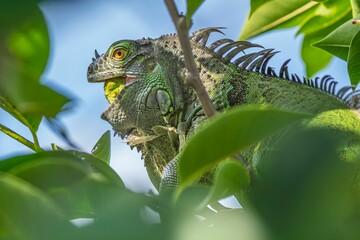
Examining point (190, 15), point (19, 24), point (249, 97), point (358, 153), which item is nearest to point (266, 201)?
point (19, 24)

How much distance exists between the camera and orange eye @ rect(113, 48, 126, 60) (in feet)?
12.7

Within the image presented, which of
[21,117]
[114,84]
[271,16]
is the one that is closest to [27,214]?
[21,117]

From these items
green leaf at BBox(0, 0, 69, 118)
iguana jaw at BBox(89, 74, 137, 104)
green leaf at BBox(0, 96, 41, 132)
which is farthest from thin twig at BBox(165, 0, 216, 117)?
iguana jaw at BBox(89, 74, 137, 104)

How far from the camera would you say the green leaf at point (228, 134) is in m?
1.12

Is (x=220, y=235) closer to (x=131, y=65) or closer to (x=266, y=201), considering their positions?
(x=266, y=201)

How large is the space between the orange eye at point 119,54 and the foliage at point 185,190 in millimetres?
2613

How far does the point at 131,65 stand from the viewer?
12.6 feet

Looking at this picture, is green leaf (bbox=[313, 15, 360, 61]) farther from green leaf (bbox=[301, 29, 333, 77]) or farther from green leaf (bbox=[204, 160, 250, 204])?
green leaf (bbox=[204, 160, 250, 204])

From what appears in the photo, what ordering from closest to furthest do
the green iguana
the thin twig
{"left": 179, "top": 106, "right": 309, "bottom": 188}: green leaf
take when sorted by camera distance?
1. {"left": 179, "top": 106, "right": 309, "bottom": 188}: green leaf
2. the thin twig
3. the green iguana

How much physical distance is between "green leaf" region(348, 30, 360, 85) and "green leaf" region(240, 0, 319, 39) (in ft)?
2.30

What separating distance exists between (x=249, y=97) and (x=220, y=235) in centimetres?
260

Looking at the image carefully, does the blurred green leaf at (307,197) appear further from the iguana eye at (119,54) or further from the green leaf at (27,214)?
the iguana eye at (119,54)

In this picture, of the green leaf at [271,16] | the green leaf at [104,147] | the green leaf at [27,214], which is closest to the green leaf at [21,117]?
the green leaf at [104,147]

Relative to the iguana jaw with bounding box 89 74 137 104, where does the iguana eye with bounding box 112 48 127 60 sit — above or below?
above
